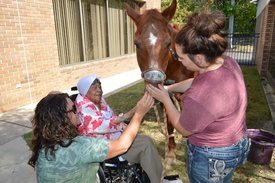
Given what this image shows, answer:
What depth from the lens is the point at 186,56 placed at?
5.47ft

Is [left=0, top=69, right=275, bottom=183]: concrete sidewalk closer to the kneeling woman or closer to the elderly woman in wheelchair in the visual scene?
the elderly woman in wheelchair

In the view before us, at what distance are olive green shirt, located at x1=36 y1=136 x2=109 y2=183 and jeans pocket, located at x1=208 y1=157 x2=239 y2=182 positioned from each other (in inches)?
30.0

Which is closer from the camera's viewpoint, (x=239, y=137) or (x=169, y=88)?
(x=239, y=137)

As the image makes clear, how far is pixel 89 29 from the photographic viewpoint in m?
9.46

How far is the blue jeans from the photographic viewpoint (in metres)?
1.73

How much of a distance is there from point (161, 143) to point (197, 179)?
2.61m

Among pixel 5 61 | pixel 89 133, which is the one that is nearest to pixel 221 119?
pixel 89 133

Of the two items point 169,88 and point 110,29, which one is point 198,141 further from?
point 110,29

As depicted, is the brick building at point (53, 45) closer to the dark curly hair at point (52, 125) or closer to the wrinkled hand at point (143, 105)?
the dark curly hair at point (52, 125)

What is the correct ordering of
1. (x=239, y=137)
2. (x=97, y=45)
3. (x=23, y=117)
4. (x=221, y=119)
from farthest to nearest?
(x=97, y=45)
(x=23, y=117)
(x=239, y=137)
(x=221, y=119)

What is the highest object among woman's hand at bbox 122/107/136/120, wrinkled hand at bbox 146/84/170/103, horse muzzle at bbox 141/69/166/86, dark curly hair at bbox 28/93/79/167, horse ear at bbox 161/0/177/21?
horse ear at bbox 161/0/177/21

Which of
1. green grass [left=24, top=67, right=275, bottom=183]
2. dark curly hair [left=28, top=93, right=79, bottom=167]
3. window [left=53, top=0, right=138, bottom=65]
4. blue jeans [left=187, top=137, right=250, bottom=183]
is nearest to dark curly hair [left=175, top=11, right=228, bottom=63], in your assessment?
blue jeans [left=187, top=137, right=250, bottom=183]

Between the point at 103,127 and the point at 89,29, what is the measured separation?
24.9 feet

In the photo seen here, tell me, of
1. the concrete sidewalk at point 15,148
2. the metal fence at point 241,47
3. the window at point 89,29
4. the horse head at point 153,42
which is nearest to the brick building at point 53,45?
the window at point 89,29
